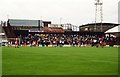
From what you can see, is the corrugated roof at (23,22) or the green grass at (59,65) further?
the corrugated roof at (23,22)

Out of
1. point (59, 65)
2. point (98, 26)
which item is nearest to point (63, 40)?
point (98, 26)

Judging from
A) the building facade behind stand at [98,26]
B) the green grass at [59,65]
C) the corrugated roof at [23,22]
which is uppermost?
the corrugated roof at [23,22]

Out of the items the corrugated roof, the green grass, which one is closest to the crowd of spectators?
the corrugated roof

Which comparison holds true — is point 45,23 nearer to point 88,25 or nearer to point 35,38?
point 88,25

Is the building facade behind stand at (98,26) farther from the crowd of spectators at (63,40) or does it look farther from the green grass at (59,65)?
the green grass at (59,65)

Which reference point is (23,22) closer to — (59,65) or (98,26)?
(98,26)

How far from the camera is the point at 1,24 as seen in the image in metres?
69.6

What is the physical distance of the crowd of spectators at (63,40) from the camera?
200 feet

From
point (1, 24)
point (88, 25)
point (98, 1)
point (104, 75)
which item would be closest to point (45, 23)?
point (88, 25)

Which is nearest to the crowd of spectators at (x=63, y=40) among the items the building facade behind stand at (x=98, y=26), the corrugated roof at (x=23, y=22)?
the building facade behind stand at (x=98, y=26)

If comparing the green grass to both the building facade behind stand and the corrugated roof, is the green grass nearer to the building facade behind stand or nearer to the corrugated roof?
the building facade behind stand

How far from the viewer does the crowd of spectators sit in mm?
61000

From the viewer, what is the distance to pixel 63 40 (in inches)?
2544

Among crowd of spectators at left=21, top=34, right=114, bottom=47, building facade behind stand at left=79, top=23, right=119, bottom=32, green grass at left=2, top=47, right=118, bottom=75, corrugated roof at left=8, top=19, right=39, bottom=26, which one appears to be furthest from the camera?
corrugated roof at left=8, top=19, right=39, bottom=26
